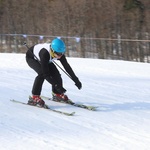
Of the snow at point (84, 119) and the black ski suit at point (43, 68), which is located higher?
the black ski suit at point (43, 68)

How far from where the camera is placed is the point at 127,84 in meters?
10.7

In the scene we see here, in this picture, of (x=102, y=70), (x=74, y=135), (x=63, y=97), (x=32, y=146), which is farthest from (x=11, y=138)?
(x=102, y=70)

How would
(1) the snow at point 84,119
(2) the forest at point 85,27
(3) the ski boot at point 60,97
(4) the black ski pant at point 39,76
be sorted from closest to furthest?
(1) the snow at point 84,119 → (4) the black ski pant at point 39,76 → (3) the ski boot at point 60,97 → (2) the forest at point 85,27

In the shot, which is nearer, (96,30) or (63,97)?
(63,97)

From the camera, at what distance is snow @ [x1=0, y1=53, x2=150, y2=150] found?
212 inches

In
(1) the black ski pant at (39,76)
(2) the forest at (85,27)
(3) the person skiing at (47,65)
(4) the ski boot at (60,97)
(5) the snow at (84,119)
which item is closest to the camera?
(5) the snow at (84,119)

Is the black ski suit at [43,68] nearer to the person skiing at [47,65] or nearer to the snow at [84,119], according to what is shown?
the person skiing at [47,65]

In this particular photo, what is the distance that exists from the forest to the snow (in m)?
8.93

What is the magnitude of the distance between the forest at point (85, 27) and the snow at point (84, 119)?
8930mm

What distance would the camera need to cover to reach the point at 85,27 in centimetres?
2222

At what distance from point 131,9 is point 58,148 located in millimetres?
17401

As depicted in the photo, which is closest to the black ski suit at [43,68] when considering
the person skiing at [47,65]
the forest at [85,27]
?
the person skiing at [47,65]

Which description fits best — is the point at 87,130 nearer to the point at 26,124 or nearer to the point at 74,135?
the point at 74,135

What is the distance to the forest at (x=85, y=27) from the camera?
2023cm
